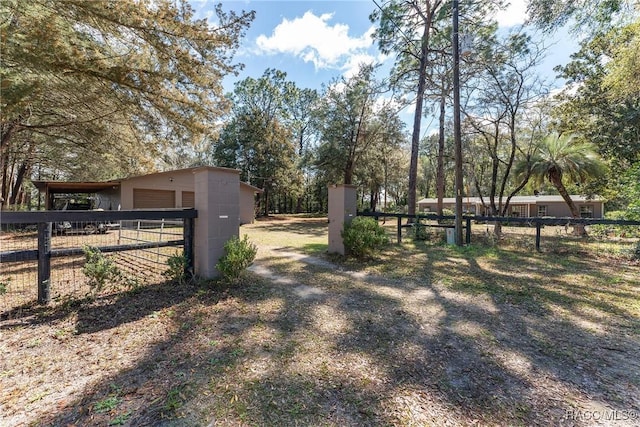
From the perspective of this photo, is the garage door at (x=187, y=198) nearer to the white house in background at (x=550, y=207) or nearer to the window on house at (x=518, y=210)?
the white house in background at (x=550, y=207)

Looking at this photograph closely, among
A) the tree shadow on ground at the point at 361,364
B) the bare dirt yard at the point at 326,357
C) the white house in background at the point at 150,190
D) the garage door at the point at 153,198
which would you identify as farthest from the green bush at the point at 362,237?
the garage door at the point at 153,198

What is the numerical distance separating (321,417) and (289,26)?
1197 centimetres

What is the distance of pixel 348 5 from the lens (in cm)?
865

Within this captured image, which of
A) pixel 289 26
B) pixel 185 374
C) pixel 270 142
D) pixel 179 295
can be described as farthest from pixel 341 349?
pixel 270 142

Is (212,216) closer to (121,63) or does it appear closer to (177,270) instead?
(177,270)

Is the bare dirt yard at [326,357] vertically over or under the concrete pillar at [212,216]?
under

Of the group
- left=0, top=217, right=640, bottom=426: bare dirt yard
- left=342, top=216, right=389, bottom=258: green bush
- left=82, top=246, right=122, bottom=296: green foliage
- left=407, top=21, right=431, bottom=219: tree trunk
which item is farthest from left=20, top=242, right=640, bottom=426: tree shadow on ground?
left=407, top=21, right=431, bottom=219: tree trunk

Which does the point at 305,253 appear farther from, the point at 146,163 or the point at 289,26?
the point at 289,26

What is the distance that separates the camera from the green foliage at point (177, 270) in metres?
4.07

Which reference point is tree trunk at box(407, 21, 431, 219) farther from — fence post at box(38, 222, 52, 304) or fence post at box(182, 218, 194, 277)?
fence post at box(38, 222, 52, 304)

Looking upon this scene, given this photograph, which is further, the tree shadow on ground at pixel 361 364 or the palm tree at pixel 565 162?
the palm tree at pixel 565 162

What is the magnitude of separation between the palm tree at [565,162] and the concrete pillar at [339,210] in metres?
9.27

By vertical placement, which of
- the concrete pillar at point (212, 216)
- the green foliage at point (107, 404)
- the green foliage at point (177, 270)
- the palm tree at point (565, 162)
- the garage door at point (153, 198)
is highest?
the palm tree at point (565, 162)

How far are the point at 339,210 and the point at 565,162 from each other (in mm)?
10079
